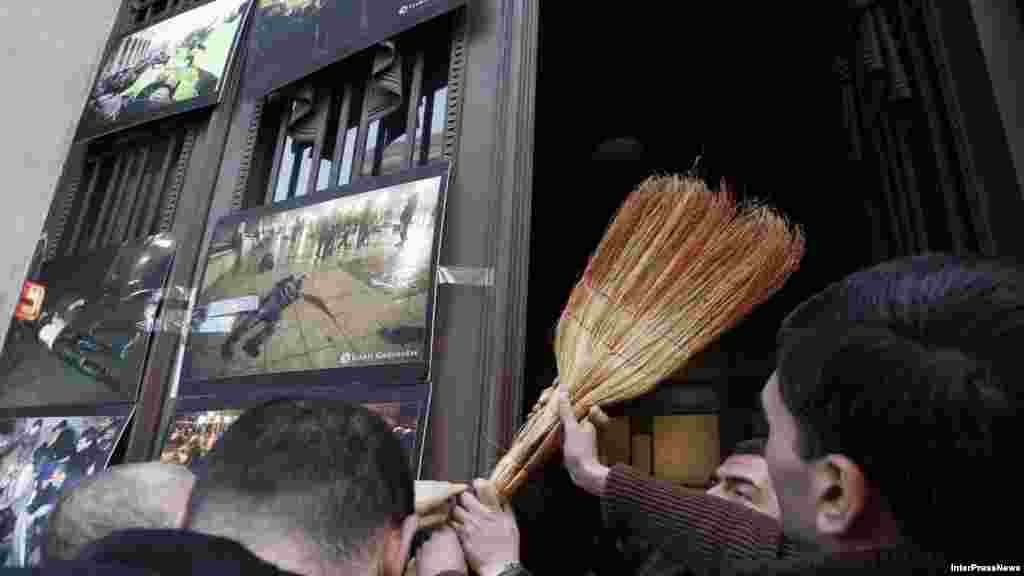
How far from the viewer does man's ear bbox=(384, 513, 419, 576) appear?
0.98 meters

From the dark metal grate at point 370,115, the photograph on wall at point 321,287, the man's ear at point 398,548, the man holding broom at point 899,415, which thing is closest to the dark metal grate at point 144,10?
the dark metal grate at point 370,115

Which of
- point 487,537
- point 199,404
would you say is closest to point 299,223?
point 199,404

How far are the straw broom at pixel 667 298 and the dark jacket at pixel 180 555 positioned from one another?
2.25ft

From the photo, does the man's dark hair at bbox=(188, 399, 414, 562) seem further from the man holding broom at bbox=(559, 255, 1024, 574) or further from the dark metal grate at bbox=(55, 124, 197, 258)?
the dark metal grate at bbox=(55, 124, 197, 258)

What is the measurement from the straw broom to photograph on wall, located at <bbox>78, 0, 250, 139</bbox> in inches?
86.6

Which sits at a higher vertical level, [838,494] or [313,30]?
[313,30]

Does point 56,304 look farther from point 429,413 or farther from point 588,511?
point 588,511

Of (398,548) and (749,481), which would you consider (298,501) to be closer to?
(398,548)

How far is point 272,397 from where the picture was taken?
5.74ft

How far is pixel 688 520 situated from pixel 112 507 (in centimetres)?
113

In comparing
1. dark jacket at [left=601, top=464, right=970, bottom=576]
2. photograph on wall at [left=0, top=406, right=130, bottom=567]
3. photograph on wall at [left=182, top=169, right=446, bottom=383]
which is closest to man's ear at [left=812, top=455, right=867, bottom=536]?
dark jacket at [left=601, top=464, right=970, bottom=576]

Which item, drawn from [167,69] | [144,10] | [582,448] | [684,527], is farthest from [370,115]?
[144,10]

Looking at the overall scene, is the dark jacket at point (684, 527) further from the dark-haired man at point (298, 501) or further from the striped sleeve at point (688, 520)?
the dark-haired man at point (298, 501)

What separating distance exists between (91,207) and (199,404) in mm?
1613
